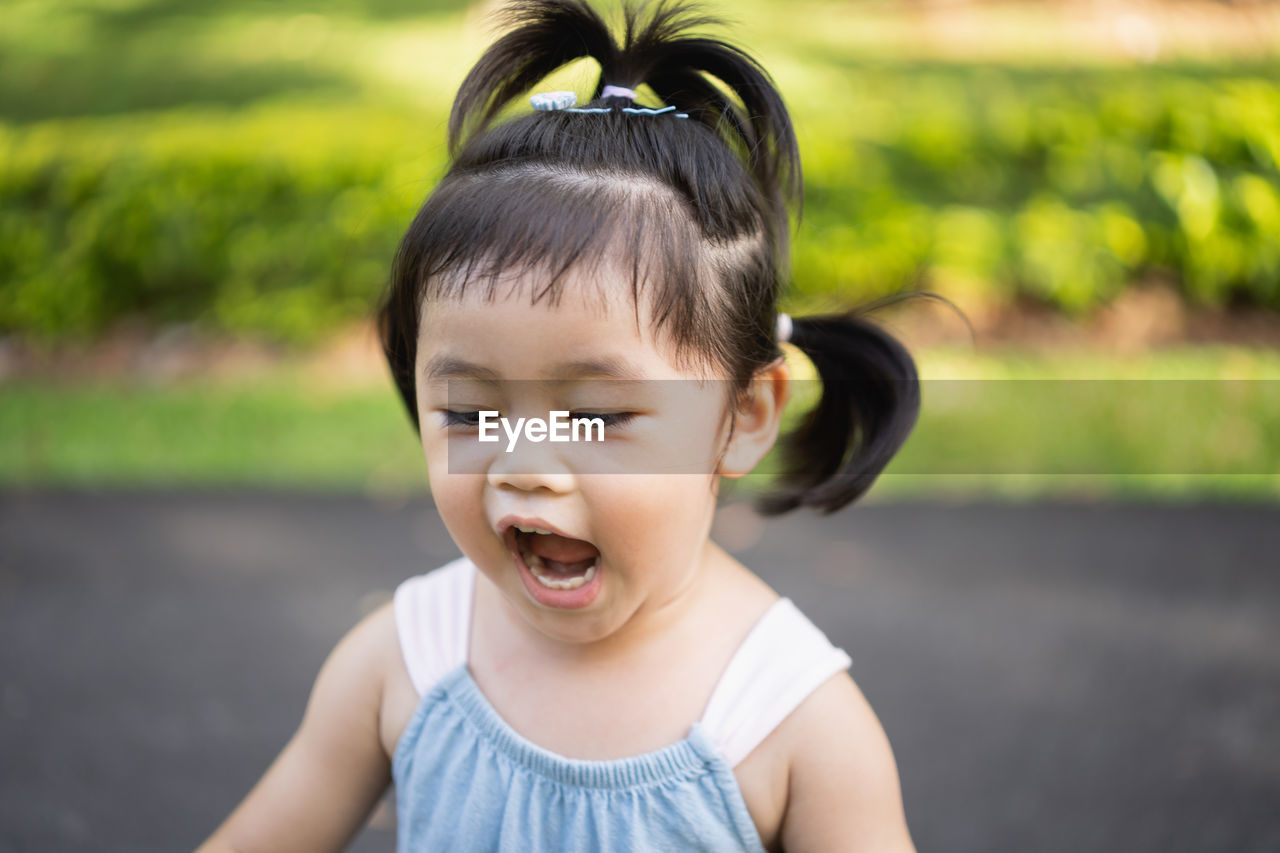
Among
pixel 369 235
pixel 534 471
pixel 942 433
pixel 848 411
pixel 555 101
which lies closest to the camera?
pixel 534 471

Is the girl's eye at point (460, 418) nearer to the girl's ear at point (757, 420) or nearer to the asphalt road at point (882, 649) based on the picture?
the girl's ear at point (757, 420)

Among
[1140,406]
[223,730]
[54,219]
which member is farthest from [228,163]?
[1140,406]

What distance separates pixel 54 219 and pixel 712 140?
5166mm

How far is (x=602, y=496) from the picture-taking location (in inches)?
50.5

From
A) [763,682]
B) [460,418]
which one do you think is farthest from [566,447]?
[763,682]

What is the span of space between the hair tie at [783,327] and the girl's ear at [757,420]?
7 cm

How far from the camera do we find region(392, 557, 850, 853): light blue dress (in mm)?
1410

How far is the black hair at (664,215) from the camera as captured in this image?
131cm

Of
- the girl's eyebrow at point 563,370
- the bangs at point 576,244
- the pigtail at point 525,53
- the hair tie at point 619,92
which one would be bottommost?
the girl's eyebrow at point 563,370

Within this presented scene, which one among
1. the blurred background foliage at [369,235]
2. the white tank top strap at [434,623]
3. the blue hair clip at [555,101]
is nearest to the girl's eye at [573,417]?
the white tank top strap at [434,623]

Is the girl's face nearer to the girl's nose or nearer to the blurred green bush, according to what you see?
the girl's nose

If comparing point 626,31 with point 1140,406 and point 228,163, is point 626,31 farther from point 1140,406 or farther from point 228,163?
point 228,163

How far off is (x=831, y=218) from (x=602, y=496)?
462cm

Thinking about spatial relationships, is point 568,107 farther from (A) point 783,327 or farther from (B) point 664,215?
(A) point 783,327
